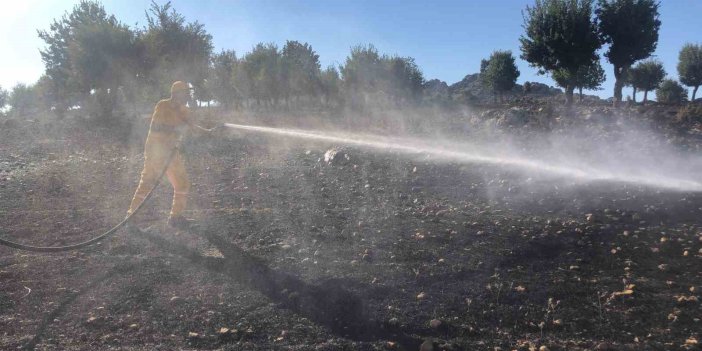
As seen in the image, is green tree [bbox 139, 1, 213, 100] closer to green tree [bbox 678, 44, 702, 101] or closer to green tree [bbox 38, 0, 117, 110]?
green tree [bbox 38, 0, 117, 110]

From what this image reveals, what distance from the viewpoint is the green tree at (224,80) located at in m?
37.5

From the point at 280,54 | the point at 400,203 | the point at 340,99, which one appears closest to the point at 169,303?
the point at 400,203

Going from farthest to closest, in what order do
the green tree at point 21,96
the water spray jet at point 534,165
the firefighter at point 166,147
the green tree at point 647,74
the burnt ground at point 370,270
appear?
the green tree at point 21,96 → the green tree at point 647,74 → the water spray jet at point 534,165 → the firefighter at point 166,147 → the burnt ground at point 370,270

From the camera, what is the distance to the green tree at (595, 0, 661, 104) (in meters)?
19.5

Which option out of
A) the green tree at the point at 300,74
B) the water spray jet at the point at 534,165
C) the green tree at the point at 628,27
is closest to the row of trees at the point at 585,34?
the green tree at the point at 628,27

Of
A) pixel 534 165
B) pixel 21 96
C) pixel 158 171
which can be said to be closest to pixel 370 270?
pixel 158 171

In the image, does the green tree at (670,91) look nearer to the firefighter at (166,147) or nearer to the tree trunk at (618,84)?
the tree trunk at (618,84)

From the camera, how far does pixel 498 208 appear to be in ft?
21.5

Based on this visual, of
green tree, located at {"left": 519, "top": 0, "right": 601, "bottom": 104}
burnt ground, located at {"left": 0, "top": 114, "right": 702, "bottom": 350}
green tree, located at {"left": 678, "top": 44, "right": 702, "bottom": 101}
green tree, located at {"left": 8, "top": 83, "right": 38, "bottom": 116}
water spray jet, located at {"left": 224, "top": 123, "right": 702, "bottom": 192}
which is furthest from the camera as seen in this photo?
green tree, located at {"left": 8, "top": 83, "right": 38, "bottom": 116}

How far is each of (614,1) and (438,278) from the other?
20.8 meters

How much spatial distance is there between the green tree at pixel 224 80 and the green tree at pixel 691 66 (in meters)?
34.8

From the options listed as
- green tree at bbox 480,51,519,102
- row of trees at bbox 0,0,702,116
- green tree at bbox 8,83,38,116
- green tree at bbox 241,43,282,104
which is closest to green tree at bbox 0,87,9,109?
green tree at bbox 8,83,38,116

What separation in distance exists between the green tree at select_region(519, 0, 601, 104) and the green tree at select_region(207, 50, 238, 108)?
80.1 feet

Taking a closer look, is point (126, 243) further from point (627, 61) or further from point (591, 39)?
point (627, 61)
